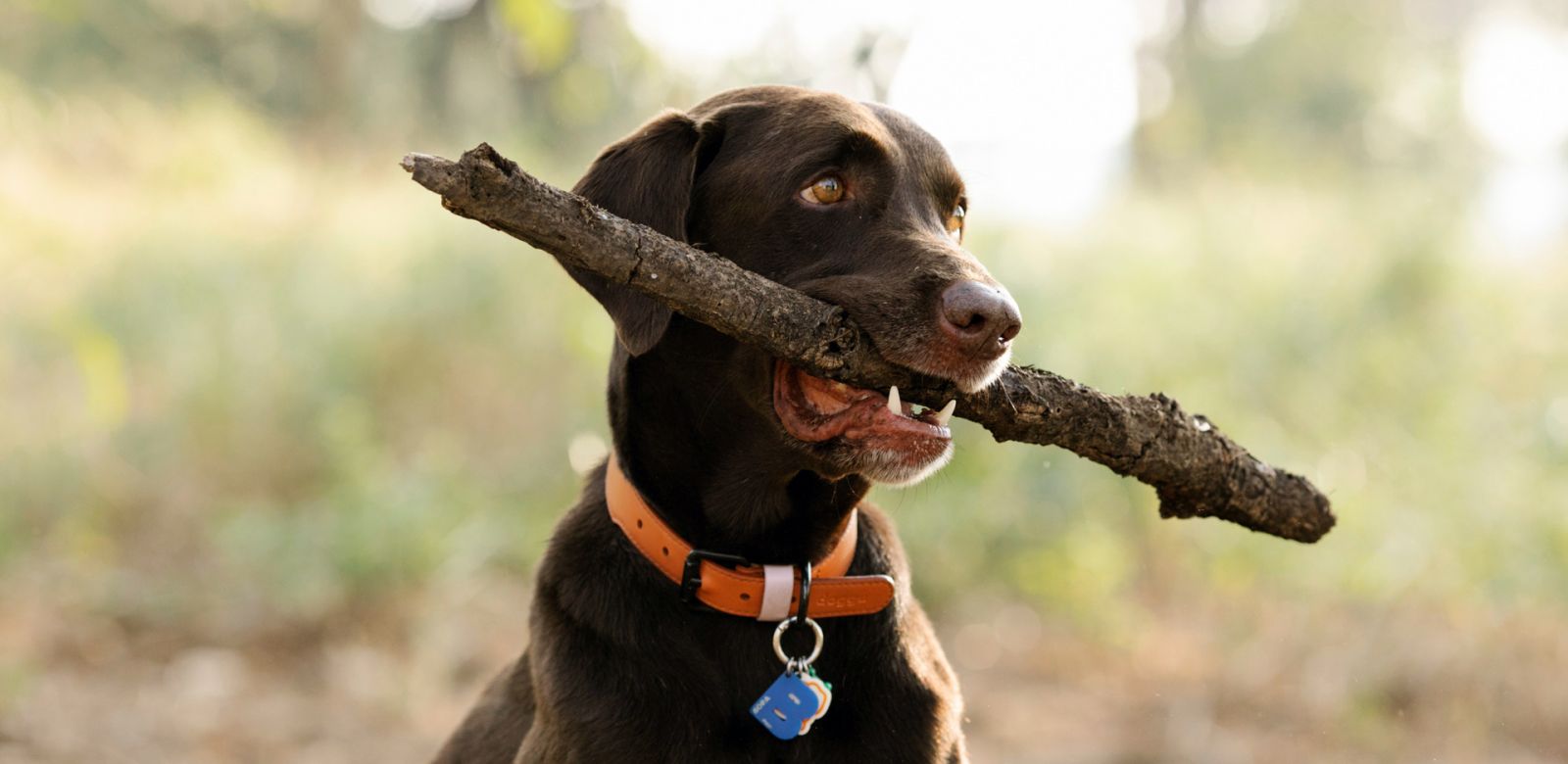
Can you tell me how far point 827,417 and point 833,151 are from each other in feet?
1.95

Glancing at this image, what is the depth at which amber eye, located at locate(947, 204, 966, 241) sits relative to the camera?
126 inches

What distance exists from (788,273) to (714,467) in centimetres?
43

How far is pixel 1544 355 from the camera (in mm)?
7527

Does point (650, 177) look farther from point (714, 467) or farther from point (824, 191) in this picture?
point (714, 467)

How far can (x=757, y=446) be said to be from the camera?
281cm

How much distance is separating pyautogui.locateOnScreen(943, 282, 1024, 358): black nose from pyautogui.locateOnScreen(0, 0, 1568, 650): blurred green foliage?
3.51 ft

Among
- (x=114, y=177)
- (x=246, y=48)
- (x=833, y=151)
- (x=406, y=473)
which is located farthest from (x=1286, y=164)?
(x=246, y=48)

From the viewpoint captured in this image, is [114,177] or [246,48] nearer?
[114,177]

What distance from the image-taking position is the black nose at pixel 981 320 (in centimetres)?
241

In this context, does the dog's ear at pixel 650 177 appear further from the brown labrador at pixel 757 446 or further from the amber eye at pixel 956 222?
the amber eye at pixel 956 222

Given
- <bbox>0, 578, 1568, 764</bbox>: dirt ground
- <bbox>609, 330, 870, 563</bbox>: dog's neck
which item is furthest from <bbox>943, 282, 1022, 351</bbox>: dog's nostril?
<bbox>0, 578, 1568, 764</bbox>: dirt ground

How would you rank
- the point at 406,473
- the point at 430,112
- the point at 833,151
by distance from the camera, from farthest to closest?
the point at 430,112 → the point at 406,473 → the point at 833,151

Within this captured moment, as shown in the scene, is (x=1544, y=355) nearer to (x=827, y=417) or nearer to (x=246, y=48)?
(x=827, y=417)

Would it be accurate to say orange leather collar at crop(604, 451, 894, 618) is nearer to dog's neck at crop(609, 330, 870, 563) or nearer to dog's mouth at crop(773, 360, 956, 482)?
dog's neck at crop(609, 330, 870, 563)
